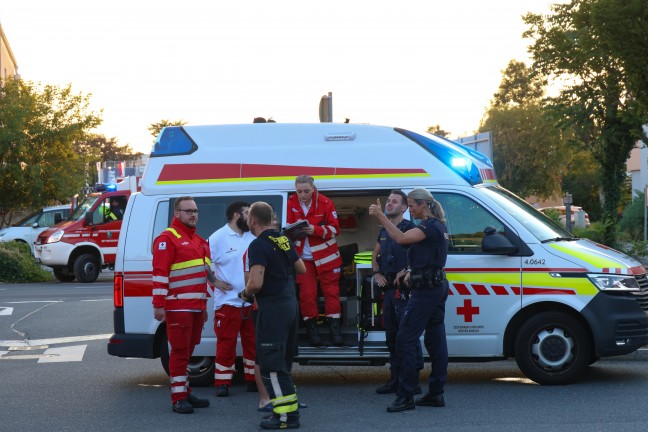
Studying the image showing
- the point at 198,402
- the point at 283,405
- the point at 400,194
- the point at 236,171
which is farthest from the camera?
the point at 236,171

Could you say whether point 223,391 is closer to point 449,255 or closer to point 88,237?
point 449,255

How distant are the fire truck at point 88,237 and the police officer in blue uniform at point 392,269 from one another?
1588 centimetres

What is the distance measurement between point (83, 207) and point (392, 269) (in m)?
17.2

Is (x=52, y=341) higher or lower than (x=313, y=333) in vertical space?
lower

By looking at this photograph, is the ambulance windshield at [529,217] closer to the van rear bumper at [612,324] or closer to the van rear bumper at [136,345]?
the van rear bumper at [612,324]

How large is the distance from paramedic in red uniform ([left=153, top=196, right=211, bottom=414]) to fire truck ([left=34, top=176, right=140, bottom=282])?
1605cm

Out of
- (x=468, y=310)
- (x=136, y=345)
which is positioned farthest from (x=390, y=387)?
(x=136, y=345)

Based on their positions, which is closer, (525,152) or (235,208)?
(235,208)

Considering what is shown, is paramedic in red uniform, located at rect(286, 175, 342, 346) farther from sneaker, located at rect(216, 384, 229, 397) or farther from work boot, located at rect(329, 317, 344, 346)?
sneaker, located at rect(216, 384, 229, 397)

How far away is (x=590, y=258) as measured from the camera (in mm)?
9391

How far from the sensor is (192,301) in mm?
8539

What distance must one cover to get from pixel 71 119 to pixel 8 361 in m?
26.3

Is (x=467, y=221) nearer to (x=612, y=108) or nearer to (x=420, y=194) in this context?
(x=420, y=194)

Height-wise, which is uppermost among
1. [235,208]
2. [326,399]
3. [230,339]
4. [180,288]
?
[235,208]
